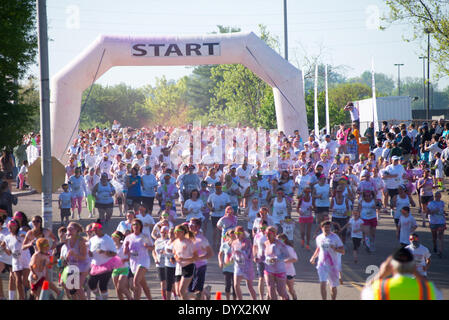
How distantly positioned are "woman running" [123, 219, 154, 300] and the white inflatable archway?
998 centimetres

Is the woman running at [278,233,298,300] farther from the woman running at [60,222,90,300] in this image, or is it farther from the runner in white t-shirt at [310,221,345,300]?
the woman running at [60,222,90,300]

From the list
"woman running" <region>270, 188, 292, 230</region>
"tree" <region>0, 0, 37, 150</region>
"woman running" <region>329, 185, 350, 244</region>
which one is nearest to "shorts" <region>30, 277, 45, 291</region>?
"woman running" <region>270, 188, 292, 230</region>

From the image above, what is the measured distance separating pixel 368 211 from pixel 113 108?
76594 millimetres

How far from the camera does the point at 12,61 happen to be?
18.4m

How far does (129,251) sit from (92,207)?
8673 millimetres

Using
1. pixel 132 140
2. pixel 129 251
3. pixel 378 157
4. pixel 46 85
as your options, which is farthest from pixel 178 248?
pixel 132 140

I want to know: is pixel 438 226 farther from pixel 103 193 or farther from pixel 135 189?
pixel 103 193

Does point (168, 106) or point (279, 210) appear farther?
point (168, 106)

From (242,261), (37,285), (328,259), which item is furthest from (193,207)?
(37,285)

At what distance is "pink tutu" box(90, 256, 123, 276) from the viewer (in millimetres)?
9977

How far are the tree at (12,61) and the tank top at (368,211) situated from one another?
10569mm

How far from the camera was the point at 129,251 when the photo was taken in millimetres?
10367

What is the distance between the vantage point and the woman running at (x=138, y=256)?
10.2 meters

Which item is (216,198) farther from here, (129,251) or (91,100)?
(91,100)
